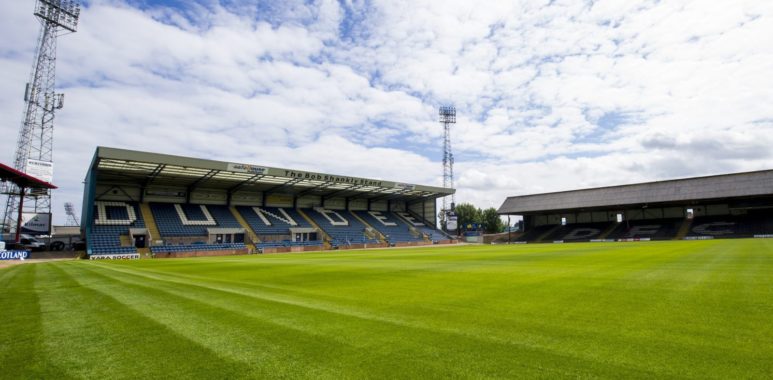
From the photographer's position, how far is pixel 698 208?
55.1 meters

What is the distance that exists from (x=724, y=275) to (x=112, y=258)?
1647 inches

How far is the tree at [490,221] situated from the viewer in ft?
357

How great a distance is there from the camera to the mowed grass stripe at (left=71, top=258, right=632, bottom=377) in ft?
12.1

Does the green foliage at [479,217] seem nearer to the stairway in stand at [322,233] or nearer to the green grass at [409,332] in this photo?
the stairway in stand at [322,233]

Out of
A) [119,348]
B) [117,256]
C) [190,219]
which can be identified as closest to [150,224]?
[190,219]

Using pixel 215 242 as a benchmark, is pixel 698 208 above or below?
above

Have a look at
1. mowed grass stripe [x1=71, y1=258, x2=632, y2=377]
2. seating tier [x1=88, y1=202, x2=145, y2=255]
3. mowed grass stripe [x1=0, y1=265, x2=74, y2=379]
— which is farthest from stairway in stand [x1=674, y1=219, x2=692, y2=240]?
seating tier [x1=88, y1=202, x2=145, y2=255]

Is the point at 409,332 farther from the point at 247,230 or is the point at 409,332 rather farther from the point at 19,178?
the point at 247,230

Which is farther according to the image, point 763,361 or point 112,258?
point 112,258

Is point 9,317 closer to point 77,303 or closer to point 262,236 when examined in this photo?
point 77,303

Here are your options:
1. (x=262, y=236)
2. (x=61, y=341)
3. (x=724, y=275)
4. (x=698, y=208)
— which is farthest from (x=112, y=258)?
(x=698, y=208)

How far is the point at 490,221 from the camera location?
110 metres

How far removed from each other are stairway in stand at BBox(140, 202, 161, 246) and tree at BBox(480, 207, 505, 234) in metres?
86.9

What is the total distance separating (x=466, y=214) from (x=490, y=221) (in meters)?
7.70
